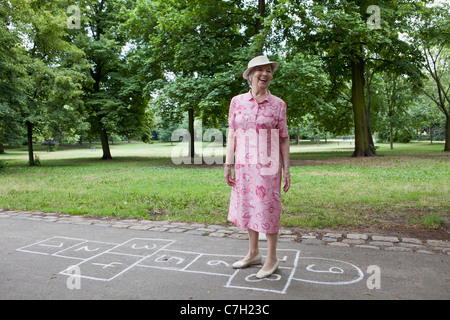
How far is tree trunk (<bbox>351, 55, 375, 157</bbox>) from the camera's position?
71.0 feet

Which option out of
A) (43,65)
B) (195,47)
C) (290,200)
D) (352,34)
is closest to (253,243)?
(290,200)

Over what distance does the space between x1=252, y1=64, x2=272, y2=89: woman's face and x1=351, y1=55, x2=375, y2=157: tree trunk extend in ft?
A: 64.4

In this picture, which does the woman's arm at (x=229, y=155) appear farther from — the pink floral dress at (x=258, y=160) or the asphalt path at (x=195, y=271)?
the asphalt path at (x=195, y=271)

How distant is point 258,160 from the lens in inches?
153

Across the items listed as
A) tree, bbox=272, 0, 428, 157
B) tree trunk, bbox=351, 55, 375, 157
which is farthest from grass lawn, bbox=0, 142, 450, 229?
tree trunk, bbox=351, 55, 375, 157

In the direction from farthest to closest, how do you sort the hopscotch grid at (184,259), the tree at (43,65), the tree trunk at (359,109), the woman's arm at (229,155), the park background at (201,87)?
the tree trunk at (359,109)
the tree at (43,65)
the park background at (201,87)
the woman's arm at (229,155)
the hopscotch grid at (184,259)

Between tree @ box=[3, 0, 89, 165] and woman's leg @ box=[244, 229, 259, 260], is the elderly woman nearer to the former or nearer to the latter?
woman's leg @ box=[244, 229, 259, 260]

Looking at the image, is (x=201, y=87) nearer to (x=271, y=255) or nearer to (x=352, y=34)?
(x=352, y=34)

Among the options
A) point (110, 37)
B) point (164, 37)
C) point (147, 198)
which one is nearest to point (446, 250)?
point (147, 198)

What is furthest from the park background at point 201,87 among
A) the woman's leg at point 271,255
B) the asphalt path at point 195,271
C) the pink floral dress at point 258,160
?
the pink floral dress at point 258,160

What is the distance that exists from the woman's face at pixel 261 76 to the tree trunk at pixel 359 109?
64.4ft

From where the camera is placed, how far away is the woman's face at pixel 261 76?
386 cm
